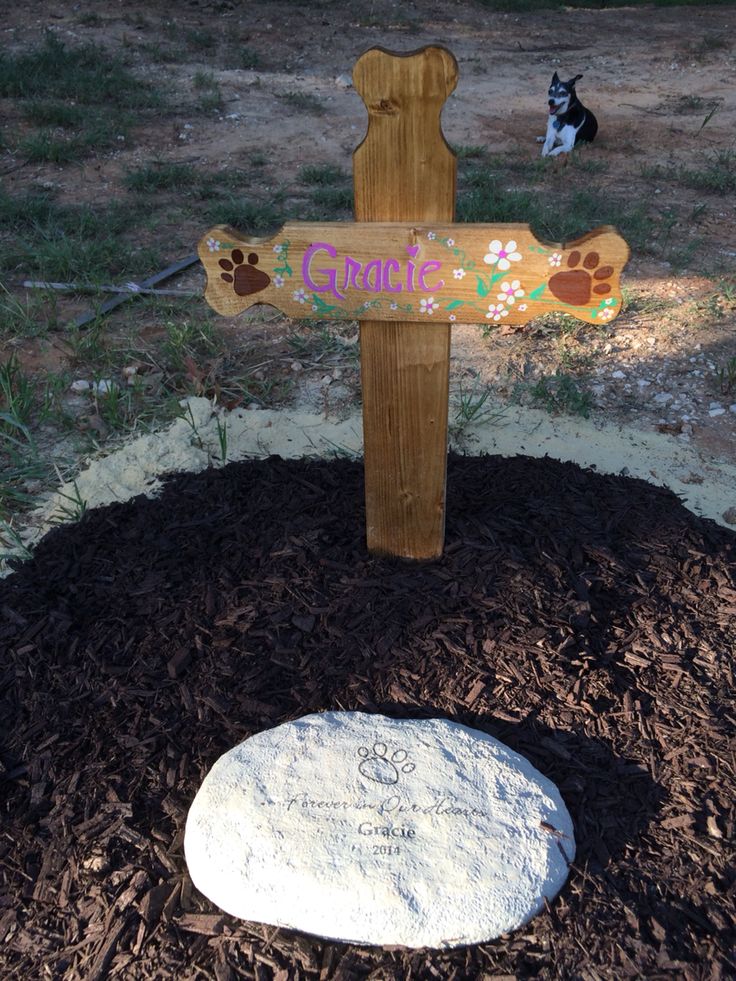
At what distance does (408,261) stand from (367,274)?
0.34 ft

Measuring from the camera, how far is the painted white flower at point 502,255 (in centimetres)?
175

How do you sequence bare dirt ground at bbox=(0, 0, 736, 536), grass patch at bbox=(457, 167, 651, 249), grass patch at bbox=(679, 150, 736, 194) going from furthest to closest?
1. grass patch at bbox=(679, 150, 736, 194)
2. grass patch at bbox=(457, 167, 651, 249)
3. bare dirt ground at bbox=(0, 0, 736, 536)

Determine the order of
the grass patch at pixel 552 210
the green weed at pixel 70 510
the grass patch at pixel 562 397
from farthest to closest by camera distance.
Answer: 1. the grass patch at pixel 552 210
2. the grass patch at pixel 562 397
3. the green weed at pixel 70 510

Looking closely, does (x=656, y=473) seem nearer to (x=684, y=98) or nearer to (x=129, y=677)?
(x=129, y=677)

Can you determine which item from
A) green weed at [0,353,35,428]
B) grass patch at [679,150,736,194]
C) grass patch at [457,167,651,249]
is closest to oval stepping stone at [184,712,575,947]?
green weed at [0,353,35,428]

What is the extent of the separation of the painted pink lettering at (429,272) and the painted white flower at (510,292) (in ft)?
0.45

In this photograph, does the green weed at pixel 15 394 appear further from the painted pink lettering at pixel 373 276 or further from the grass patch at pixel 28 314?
the painted pink lettering at pixel 373 276

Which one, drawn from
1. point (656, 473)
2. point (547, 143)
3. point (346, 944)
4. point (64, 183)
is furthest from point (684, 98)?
point (346, 944)

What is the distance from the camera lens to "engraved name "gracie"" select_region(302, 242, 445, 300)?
5.95 feet

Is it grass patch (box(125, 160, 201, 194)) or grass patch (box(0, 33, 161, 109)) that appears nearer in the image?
grass patch (box(125, 160, 201, 194))

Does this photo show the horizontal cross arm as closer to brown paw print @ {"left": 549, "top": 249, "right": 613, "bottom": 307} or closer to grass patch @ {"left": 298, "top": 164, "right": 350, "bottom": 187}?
brown paw print @ {"left": 549, "top": 249, "right": 613, "bottom": 307}

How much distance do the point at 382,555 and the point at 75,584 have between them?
92 cm

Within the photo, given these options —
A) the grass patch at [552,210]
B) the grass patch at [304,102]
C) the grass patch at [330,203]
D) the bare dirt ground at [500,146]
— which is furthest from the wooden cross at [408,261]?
the grass patch at [304,102]

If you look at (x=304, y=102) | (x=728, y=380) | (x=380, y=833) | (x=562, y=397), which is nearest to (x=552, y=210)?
(x=728, y=380)
